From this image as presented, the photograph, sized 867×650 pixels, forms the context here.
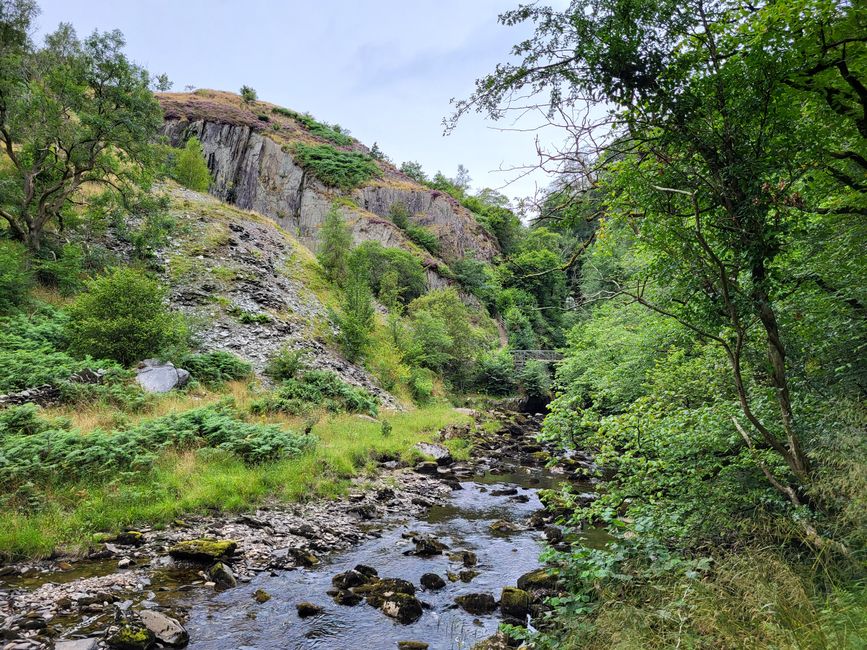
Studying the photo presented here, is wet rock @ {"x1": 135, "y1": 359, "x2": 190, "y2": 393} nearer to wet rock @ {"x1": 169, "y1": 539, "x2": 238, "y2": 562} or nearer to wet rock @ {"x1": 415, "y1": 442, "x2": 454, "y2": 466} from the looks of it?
wet rock @ {"x1": 169, "y1": 539, "x2": 238, "y2": 562}

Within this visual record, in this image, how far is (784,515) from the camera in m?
4.80

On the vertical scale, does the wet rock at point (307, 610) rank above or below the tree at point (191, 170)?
below

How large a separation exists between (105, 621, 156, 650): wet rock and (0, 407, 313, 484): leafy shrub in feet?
15.7

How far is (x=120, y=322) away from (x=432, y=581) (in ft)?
45.4

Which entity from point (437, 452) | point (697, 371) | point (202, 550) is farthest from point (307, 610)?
point (437, 452)

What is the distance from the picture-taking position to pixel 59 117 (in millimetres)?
18281

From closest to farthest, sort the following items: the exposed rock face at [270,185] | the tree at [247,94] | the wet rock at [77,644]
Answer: the wet rock at [77,644] → the exposed rock face at [270,185] → the tree at [247,94]

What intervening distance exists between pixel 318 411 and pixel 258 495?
6688 millimetres

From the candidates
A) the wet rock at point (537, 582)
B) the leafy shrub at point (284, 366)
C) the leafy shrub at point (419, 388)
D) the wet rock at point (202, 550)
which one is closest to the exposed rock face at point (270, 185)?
the leafy shrub at point (419, 388)

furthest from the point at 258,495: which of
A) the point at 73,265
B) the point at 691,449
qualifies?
the point at 73,265

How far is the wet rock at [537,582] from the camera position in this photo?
743 cm

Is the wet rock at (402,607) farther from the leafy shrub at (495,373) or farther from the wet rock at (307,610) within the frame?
the leafy shrub at (495,373)

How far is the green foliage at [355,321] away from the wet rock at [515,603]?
18.6 m

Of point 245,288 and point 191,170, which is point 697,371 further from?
point 191,170
